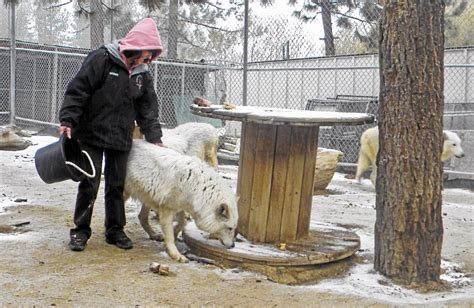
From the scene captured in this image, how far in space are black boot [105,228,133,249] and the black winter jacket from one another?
716 millimetres

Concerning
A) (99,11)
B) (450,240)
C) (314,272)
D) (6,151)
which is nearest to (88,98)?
(314,272)

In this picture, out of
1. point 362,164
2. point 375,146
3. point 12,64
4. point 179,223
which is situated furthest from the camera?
point 12,64

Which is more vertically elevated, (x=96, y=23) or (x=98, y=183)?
(x=96, y=23)

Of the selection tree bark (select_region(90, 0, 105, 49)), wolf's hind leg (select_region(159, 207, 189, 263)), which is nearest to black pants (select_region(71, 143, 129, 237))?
wolf's hind leg (select_region(159, 207, 189, 263))

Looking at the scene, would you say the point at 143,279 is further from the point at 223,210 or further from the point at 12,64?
the point at 12,64

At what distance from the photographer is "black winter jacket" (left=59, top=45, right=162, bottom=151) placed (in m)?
4.24

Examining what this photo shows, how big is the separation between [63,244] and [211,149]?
6.29 feet

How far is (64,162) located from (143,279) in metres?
1.06

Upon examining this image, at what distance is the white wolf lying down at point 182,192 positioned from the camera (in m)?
4.31

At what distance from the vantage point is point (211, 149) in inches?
233

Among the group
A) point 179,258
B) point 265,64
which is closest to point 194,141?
point 179,258

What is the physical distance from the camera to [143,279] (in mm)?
3764

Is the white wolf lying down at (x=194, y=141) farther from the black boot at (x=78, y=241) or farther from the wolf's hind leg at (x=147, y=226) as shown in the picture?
the black boot at (x=78, y=241)

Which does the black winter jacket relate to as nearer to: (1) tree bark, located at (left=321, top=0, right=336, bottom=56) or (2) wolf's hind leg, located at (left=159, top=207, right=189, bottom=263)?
(2) wolf's hind leg, located at (left=159, top=207, right=189, bottom=263)
